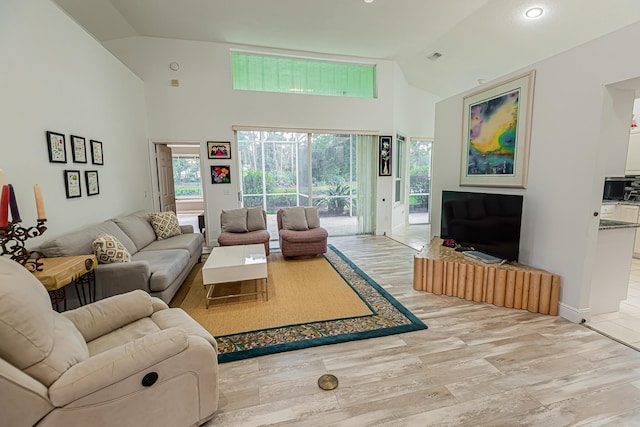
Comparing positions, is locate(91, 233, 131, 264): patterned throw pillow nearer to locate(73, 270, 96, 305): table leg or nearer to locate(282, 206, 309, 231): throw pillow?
locate(73, 270, 96, 305): table leg

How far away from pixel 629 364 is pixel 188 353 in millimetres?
3036

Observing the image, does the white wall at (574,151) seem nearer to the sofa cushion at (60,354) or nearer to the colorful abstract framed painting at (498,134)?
the colorful abstract framed painting at (498,134)

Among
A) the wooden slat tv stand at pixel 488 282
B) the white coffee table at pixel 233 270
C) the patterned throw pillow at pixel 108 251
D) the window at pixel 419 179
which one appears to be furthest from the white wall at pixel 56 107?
the window at pixel 419 179

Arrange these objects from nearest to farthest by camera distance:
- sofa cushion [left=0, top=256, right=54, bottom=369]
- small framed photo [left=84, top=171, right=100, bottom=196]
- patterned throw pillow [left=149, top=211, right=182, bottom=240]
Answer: sofa cushion [left=0, top=256, right=54, bottom=369] → small framed photo [left=84, top=171, right=100, bottom=196] → patterned throw pillow [left=149, top=211, right=182, bottom=240]

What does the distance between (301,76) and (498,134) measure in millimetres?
3879

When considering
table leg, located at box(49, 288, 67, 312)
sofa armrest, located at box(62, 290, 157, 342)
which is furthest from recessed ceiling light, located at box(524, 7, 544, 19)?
table leg, located at box(49, 288, 67, 312)

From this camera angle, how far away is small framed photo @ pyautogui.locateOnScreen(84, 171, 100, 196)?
11.0 ft

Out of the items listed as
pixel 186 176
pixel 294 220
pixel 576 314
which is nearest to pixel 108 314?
pixel 294 220

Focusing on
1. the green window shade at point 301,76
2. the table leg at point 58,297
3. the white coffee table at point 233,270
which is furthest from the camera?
the green window shade at point 301,76

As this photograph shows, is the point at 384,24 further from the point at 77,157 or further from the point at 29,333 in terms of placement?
the point at 29,333

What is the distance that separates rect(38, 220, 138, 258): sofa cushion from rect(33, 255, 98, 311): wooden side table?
12cm

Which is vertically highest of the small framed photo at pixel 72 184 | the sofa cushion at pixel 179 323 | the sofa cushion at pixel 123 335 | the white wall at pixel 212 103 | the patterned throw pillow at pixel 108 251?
the white wall at pixel 212 103

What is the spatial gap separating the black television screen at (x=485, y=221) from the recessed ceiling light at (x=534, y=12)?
8.52 feet

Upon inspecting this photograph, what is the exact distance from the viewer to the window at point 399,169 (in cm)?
672
